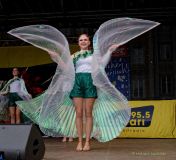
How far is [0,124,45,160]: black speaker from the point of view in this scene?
473 cm

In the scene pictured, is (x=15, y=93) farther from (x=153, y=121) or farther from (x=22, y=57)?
(x=22, y=57)

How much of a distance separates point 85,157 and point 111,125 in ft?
2.67

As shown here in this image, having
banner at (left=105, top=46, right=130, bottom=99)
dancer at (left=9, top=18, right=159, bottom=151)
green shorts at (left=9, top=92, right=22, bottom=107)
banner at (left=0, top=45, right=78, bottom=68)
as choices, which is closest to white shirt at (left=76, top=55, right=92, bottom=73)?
dancer at (left=9, top=18, right=159, bottom=151)

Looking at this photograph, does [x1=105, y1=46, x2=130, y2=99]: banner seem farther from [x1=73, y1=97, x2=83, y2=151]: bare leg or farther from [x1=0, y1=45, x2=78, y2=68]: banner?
[x1=73, y1=97, x2=83, y2=151]: bare leg

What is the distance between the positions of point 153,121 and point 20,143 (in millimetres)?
4829

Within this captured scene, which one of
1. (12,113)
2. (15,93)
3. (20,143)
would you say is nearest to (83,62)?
(20,143)

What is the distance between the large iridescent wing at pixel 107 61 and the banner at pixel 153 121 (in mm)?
2931

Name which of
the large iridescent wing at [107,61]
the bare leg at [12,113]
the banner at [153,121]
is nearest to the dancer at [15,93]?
the bare leg at [12,113]

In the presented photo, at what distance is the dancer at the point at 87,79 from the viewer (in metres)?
6.17

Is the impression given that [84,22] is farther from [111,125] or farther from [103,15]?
[111,125]

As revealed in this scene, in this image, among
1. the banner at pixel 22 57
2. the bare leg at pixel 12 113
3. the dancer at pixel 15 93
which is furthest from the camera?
the banner at pixel 22 57

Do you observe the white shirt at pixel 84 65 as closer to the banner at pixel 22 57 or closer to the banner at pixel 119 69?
the banner at pixel 22 57

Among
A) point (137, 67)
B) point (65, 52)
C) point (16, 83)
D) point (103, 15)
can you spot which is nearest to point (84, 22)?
point (103, 15)

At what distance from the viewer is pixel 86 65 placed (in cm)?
618
